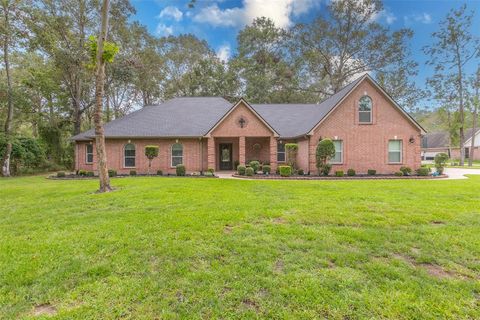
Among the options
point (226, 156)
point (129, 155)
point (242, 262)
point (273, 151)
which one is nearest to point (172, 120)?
point (129, 155)

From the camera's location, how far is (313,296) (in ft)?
9.62

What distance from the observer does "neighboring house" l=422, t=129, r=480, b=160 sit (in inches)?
1657

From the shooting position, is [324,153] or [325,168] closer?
[324,153]

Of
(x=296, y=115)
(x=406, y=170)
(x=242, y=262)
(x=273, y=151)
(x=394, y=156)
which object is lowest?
(x=242, y=262)

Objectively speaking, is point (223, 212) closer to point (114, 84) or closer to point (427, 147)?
point (114, 84)

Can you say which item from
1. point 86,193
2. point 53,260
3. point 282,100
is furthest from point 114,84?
point 53,260

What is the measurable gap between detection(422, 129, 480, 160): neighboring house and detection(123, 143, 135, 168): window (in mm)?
50799

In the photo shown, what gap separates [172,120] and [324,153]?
12040 mm

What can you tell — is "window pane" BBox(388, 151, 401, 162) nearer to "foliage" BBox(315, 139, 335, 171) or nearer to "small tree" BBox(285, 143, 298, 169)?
"foliage" BBox(315, 139, 335, 171)

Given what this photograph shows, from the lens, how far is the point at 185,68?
114ft

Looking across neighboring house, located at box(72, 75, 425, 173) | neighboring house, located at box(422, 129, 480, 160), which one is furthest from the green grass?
neighboring house, located at box(422, 129, 480, 160)

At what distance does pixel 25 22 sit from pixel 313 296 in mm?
25249

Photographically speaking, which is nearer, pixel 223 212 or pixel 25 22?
pixel 223 212

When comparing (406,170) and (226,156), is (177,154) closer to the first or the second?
(226,156)
